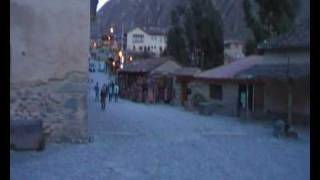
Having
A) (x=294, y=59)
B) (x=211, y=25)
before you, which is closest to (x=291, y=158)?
(x=294, y=59)

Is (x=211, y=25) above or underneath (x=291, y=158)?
above

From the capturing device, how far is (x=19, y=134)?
13.9 m

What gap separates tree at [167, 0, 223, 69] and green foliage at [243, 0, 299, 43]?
26.7ft

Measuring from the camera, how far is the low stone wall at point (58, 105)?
15234mm

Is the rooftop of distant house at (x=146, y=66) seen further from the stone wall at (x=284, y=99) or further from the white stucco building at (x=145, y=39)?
the white stucco building at (x=145, y=39)

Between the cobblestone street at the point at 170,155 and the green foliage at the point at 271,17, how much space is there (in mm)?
17541

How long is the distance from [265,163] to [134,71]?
33.7 meters

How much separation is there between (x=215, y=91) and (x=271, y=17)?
9.10 meters

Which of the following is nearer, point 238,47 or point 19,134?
point 19,134

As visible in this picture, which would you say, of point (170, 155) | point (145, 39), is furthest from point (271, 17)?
point (145, 39)

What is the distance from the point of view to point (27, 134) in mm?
14023

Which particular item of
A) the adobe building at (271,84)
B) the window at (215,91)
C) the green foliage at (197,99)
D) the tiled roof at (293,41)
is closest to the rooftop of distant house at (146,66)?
the green foliage at (197,99)

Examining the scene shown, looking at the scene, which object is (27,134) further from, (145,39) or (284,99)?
(145,39)
